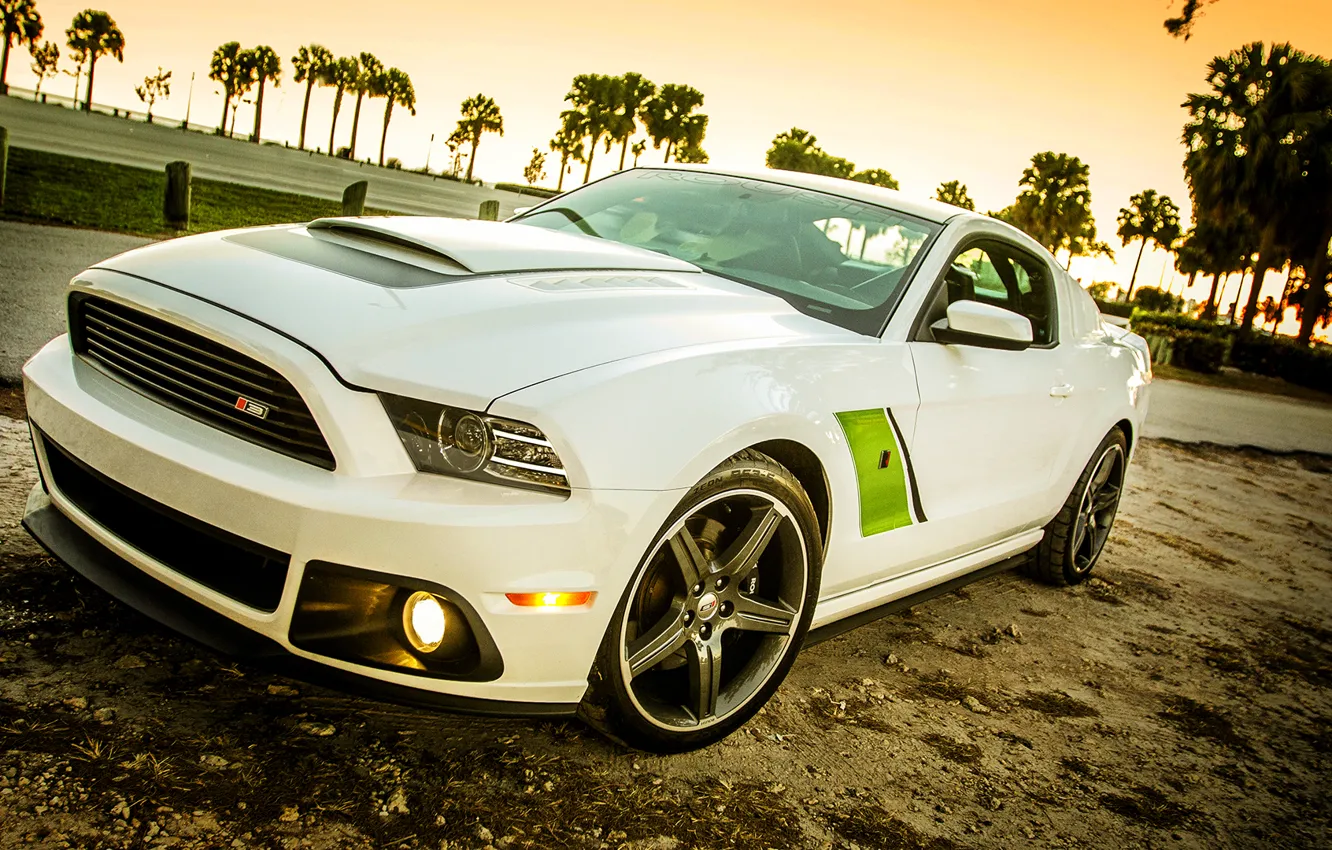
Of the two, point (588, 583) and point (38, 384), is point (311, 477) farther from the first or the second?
point (38, 384)

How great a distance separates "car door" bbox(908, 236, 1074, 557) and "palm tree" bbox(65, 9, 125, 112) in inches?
5182

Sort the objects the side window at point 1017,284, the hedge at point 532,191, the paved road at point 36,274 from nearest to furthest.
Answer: the side window at point 1017,284
the paved road at point 36,274
the hedge at point 532,191

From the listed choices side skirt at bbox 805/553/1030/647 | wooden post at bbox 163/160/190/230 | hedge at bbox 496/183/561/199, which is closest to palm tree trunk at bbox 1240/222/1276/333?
hedge at bbox 496/183/561/199

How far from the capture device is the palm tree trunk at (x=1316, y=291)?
36447 mm

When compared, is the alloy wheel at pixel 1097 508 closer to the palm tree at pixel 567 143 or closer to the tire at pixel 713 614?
the tire at pixel 713 614

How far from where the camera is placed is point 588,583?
2.04 m

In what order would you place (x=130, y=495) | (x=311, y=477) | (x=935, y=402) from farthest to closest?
(x=935, y=402) < (x=130, y=495) < (x=311, y=477)

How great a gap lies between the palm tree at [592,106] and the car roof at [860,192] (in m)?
96.3

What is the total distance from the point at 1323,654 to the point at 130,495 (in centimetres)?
461

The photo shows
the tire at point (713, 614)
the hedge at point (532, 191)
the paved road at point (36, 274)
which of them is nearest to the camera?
the tire at point (713, 614)

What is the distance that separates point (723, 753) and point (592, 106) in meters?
100

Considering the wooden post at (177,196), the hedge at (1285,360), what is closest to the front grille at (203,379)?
the wooden post at (177,196)

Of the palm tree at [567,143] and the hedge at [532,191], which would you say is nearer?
the hedge at [532,191]

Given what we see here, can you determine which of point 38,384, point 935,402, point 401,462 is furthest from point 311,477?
point 935,402
